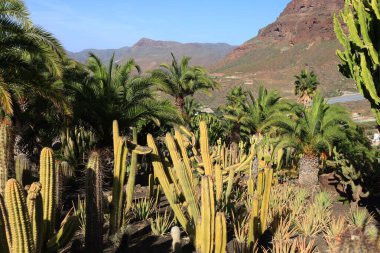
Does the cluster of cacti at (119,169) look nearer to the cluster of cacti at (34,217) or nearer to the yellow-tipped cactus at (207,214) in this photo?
the cluster of cacti at (34,217)

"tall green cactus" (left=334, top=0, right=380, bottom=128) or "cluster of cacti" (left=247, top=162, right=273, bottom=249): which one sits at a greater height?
"tall green cactus" (left=334, top=0, right=380, bottom=128)

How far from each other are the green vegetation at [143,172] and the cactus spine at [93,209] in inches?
0.7

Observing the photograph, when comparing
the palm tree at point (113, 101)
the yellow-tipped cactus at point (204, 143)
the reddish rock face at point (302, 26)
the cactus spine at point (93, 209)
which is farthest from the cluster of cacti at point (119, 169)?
the reddish rock face at point (302, 26)

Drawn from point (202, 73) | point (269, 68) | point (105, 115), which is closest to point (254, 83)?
point (269, 68)

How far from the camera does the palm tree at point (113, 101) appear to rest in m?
10.4

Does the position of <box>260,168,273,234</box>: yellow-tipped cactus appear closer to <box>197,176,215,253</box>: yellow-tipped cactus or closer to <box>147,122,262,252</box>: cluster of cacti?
<box>147,122,262,252</box>: cluster of cacti

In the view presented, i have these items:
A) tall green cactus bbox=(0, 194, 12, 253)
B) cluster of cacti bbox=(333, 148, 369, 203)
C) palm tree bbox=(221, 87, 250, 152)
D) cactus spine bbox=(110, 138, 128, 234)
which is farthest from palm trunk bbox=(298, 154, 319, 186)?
tall green cactus bbox=(0, 194, 12, 253)

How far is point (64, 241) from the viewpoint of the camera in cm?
570

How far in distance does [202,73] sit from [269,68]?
95.1m

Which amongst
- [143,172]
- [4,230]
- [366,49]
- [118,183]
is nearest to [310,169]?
[366,49]

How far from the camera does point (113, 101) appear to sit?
10898 millimetres

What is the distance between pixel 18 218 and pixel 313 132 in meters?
10.1

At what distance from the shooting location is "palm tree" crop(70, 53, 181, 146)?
1039 cm

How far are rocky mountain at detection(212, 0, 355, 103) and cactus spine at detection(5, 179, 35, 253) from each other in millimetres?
54282
